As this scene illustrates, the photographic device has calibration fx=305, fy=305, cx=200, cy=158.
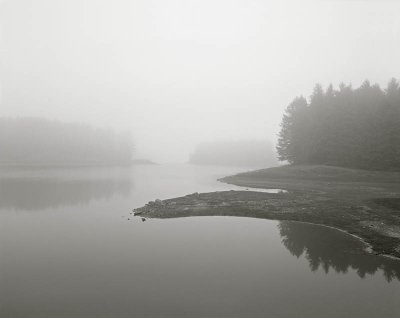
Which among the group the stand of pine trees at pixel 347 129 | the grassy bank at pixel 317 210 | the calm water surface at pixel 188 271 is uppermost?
the stand of pine trees at pixel 347 129

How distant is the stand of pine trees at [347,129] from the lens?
72625 millimetres

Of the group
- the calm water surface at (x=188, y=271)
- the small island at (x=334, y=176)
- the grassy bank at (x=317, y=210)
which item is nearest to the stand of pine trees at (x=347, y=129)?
the small island at (x=334, y=176)

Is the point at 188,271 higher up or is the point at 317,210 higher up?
the point at 317,210

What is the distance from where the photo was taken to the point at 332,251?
20.9 m

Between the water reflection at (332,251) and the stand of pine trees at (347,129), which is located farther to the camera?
the stand of pine trees at (347,129)

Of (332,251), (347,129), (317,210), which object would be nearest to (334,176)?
(347,129)

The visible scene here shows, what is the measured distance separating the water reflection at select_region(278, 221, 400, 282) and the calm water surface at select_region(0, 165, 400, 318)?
64mm

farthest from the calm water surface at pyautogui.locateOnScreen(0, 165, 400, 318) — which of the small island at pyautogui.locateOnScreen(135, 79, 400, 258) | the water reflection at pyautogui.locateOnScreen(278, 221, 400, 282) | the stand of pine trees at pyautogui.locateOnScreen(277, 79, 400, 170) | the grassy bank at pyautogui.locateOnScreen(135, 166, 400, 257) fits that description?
the stand of pine trees at pyautogui.locateOnScreen(277, 79, 400, 170)

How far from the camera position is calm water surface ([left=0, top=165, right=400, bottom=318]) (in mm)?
13383

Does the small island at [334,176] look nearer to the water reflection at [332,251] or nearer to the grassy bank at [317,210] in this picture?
the grassy bank at [317,210]

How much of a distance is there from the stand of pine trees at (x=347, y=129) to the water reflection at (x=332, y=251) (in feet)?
182

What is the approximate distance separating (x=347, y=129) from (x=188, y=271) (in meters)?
73.4

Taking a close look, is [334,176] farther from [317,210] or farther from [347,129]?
[317,210]

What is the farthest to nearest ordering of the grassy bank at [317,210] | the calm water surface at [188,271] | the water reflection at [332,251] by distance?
the grassy bank at [317,210]
the water reflection at [332,251]
the calm water surface at [188,271]
